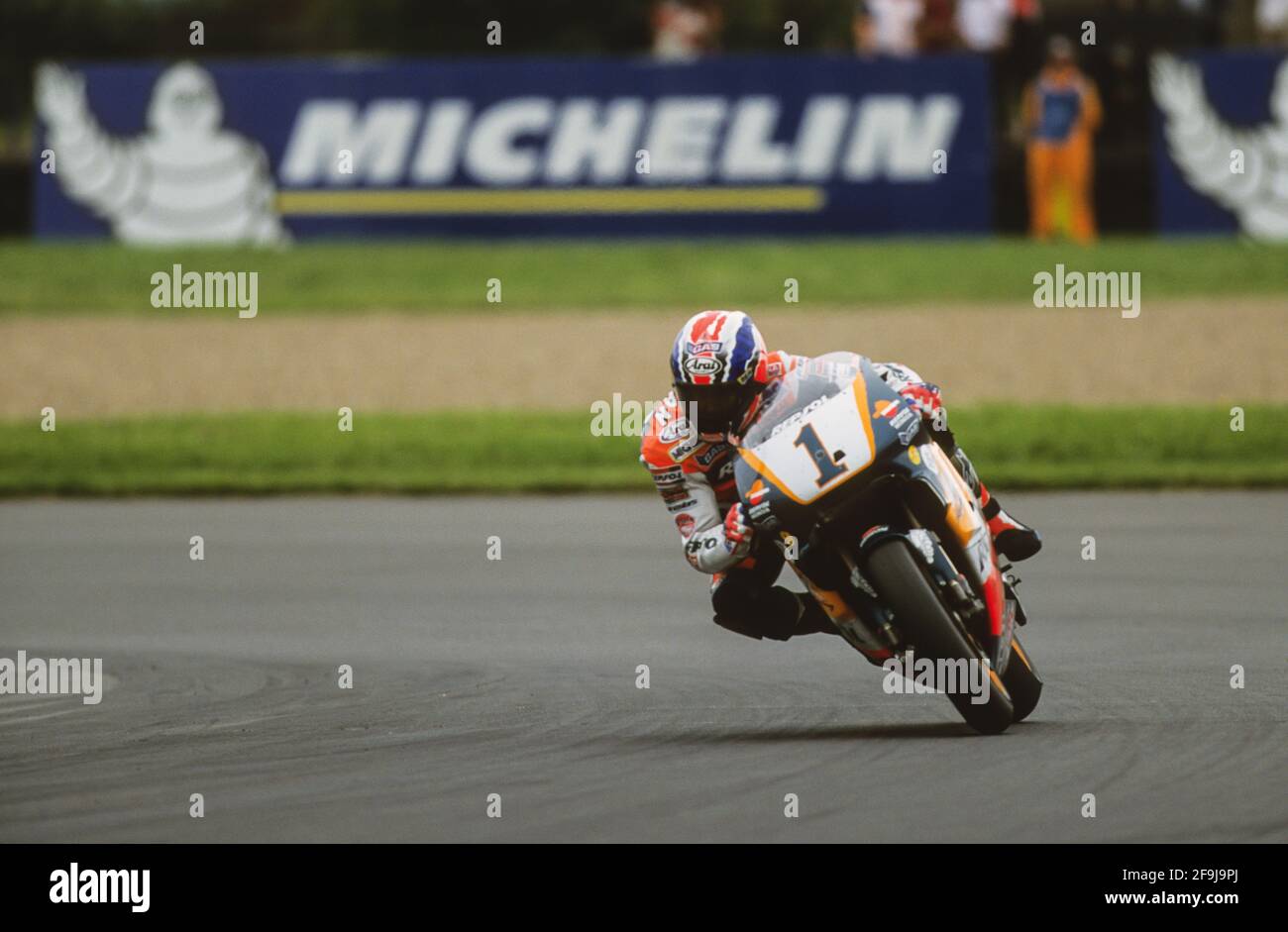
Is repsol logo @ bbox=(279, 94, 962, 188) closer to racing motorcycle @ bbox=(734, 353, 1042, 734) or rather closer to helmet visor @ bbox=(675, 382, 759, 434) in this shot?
helmet visor @ bbox=(675, 382, 759, 434)

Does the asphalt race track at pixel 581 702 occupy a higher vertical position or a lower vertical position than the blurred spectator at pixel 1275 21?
lower

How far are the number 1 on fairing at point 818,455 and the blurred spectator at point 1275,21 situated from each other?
75.9 feet

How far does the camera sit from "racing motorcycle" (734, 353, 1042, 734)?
7215mm

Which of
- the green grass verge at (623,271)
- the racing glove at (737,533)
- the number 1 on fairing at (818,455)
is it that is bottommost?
the racing glove at (737,533)

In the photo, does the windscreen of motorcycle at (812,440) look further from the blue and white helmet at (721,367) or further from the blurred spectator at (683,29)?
the blurred spectator at (683,29)

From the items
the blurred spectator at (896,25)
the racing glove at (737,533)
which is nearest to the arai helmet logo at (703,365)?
the racing glove at (737,533)

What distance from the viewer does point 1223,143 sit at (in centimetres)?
2600

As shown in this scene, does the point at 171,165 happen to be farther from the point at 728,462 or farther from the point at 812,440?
the point at 812,440

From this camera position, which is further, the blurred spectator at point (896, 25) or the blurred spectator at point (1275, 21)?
the blurred spectator at point (1275, 21)

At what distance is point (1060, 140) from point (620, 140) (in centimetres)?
488


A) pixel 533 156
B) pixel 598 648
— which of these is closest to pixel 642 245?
pixel 533 156

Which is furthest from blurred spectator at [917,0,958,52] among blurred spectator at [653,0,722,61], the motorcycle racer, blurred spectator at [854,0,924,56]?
the motorcycle racer

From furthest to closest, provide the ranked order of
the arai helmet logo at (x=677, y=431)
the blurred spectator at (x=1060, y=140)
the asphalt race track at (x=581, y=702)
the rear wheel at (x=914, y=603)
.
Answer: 1. the blurred spectator at (x=1060, y=140)
2. the arai helmet logo at (x=677, y=431)
3. the rear wheel at (x=914, y=603)
4. the asphalt race track at (x=581, y=702)

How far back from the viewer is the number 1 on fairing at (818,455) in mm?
7172
